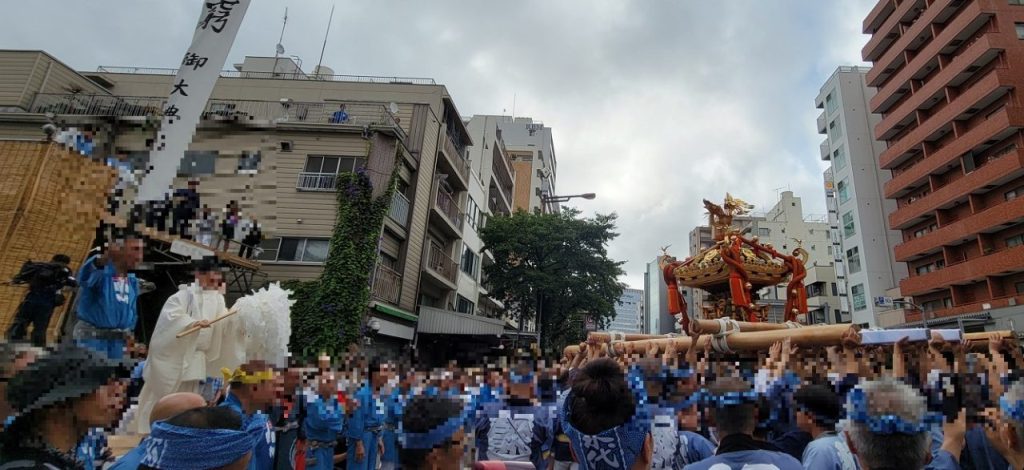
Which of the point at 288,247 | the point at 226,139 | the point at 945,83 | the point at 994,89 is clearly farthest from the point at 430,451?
the point at 945,83

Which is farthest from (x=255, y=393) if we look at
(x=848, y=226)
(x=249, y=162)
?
(x=848, y=226)

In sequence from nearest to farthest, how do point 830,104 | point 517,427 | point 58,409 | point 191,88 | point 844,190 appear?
point 58,409 < point 517,427 < point 191,88 < point 844,190 < point 830,104

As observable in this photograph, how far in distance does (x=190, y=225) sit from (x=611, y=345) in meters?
7.55

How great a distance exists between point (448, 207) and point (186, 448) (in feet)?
69.2

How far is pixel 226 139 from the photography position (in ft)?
28.1

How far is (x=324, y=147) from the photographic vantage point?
645 inches

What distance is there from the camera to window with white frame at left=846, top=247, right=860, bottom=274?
117ft

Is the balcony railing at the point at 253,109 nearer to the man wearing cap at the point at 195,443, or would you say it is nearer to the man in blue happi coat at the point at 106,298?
the man in blue happi coat at the point at 106,298

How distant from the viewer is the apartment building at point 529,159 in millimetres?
46594

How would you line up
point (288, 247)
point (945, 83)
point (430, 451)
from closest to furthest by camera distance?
point (430, 451)
point (288, 247)
point (945, 83)

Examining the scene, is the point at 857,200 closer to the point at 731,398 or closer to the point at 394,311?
the point at 394,311

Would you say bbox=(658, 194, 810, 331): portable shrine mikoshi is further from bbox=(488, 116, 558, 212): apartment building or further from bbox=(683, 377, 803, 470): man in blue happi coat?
bbox=(488, 116, 558, 212): apartment building

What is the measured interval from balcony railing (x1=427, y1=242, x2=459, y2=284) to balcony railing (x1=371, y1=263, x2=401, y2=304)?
3025mm

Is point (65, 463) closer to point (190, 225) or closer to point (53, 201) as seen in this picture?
point (190, 225)
